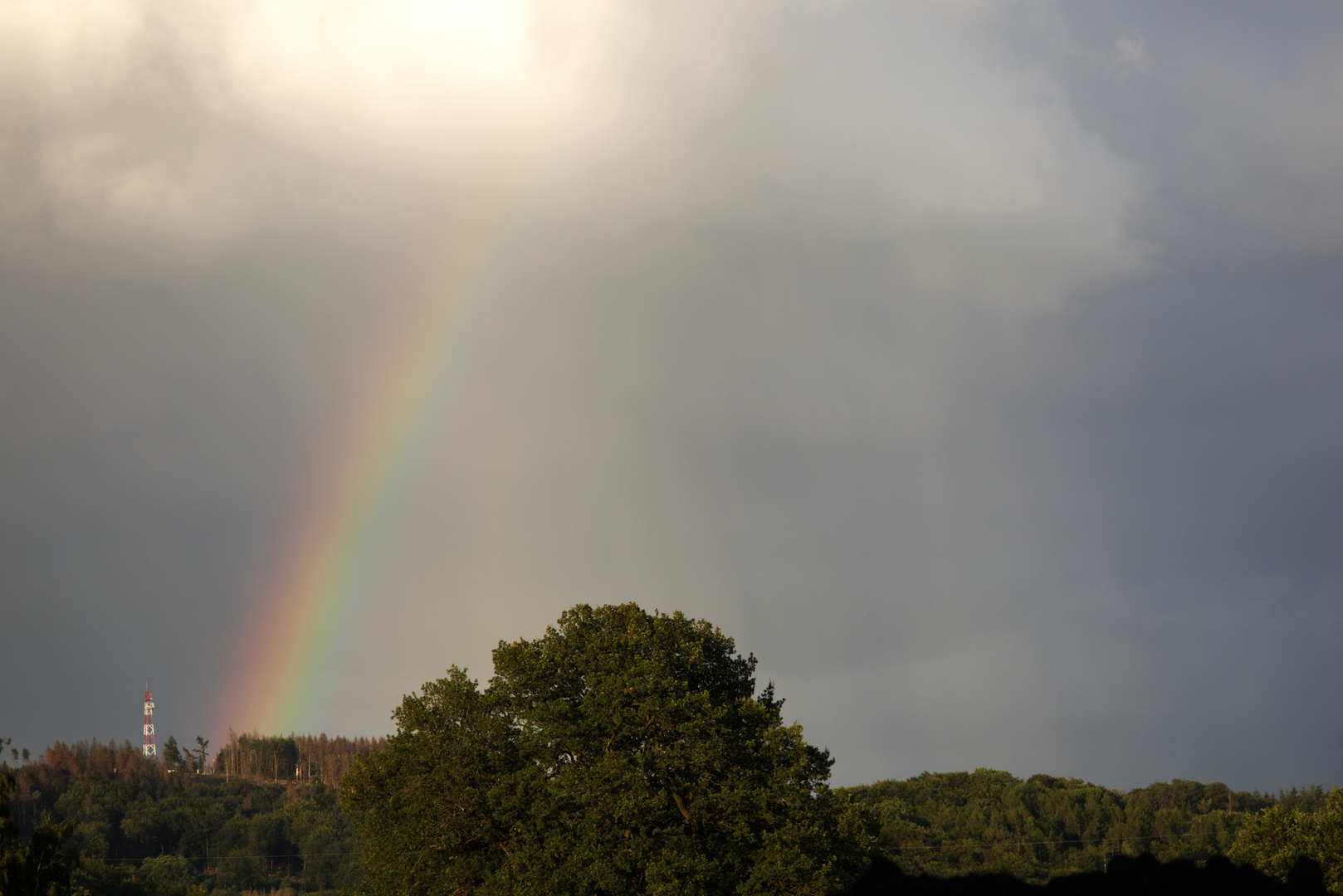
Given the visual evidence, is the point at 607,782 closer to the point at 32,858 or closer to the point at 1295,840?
the point at 32,858

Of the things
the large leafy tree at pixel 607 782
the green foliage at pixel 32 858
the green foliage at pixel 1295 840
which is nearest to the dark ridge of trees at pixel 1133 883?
the large leafy tree at pixel 607 782

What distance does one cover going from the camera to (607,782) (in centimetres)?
5075

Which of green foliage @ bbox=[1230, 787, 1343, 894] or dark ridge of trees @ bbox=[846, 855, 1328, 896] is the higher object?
dark ridge of trees @ bbox=[846, 855, 1328, 896]

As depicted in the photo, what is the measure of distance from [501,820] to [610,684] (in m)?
8.39

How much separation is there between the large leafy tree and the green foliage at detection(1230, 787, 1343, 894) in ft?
136

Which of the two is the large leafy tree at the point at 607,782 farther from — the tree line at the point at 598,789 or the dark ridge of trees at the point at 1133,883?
the dark ridge of trees at the point at 1133,883

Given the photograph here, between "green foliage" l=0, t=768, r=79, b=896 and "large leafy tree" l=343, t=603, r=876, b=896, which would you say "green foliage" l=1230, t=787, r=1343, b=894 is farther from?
"green foliage" l=0, t=768, r=79, b=896

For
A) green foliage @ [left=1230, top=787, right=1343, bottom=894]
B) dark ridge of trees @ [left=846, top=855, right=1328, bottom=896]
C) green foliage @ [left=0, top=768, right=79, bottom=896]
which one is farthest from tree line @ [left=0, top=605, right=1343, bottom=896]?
dark ridge of trees @ [left=846, top=855, right=1328, bottom=896]

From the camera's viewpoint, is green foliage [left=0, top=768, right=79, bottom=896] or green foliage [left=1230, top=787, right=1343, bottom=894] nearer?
green foliage [left=0, top=768, right=79, bottom=896]

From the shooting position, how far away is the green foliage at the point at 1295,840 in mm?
76938

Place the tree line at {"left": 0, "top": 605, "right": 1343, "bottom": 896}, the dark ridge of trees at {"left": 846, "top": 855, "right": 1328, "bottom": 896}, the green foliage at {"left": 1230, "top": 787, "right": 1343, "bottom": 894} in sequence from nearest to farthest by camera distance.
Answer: the dark ridge of trees at {"left": 846, "top": 855, "right": 1328, "bottom": 896} < the tree line at {"left": 0, "top": 605, "right": 1343, "bottom": 896} < the green foliage at {"left": 1230, "top": 787, "right": 1343, "bottom": 894}

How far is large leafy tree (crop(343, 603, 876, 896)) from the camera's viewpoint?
4947 centimetres

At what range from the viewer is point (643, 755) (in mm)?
51750

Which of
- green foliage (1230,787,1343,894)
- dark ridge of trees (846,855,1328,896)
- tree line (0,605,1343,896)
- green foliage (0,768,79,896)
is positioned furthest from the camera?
green foliage (1230,787,1343,894)
